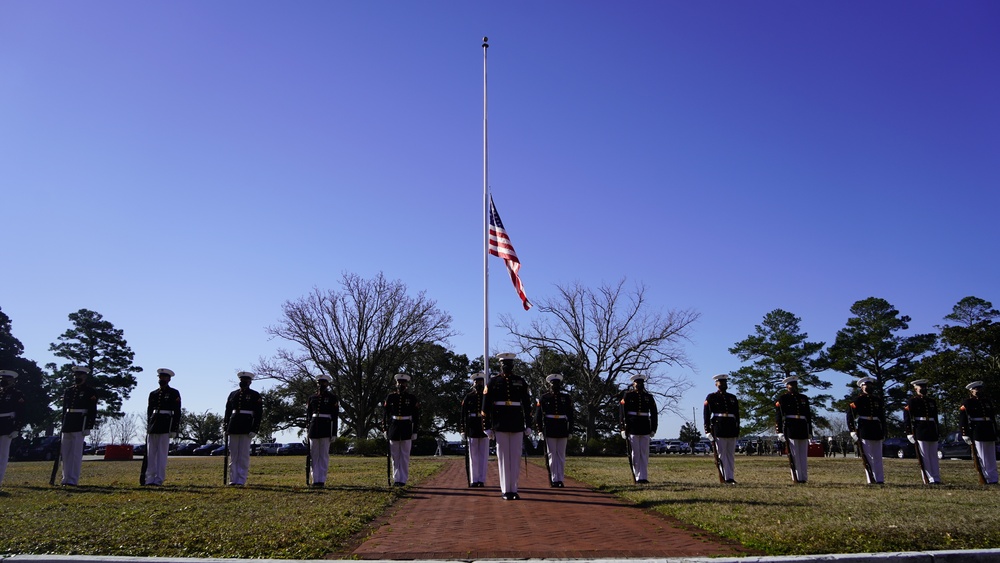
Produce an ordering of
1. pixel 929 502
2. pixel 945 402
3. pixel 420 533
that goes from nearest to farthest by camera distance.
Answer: pixel 420 533 < pixel 929 502 < pixel 945 402

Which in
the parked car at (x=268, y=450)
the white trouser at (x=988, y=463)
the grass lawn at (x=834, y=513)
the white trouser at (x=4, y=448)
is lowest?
the parked car at (x=268, y=450)

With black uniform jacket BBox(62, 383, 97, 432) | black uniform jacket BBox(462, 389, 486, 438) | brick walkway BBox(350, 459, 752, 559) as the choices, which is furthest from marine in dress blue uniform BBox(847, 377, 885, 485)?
black uniform jacket BBox(62, 383, 97, 432)

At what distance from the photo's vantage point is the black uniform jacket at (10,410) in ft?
44.7

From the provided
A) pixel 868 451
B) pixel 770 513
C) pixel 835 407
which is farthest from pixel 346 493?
pixel 835 407

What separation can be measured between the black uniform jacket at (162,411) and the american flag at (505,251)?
9842 millimetres

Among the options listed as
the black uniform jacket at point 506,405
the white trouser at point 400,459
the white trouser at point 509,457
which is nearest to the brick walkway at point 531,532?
the white trouser at point 509,457

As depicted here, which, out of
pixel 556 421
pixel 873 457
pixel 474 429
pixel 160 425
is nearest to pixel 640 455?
pixel 556 421

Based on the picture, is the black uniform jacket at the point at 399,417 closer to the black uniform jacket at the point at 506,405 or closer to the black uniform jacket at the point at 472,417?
the black uniform jacket at the point at 472,417

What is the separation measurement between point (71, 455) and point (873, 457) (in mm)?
16615

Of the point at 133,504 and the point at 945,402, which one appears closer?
the point at 133,504

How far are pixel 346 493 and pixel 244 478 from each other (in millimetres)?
3150

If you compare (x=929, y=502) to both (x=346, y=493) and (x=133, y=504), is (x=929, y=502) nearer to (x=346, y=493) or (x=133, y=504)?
(x=346, y=493)

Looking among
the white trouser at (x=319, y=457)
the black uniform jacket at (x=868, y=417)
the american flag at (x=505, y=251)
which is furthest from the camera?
the american flag at (x=505, y=251)

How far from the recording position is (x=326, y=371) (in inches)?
1922
